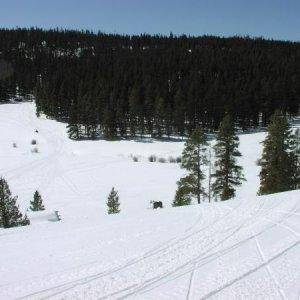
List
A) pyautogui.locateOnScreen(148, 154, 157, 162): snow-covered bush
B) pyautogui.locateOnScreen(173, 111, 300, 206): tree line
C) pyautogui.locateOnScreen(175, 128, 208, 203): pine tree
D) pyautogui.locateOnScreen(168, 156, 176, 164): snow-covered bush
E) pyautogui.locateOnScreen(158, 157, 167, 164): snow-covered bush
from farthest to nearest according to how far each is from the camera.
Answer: pyautogui.locateOnScreen(148, 154, 157, 162): snow-covered bush → pyautogui.locateOnScreen(158, 157, 167, 164): snow-covered bush → pyautogui.locateOnScreen(168, 156, 176, 164): snow-covered bush → pyautogui.locateOnScreen(175, 128, 208, 203): pine tree → pyautogui.locateOnScreen(173, 111, 300, 206): tree line

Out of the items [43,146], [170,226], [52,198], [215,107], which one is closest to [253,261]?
[170,226]

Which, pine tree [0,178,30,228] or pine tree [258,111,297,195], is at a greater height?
pine tree [258,111,297,195]

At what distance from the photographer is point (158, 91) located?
10556 cm

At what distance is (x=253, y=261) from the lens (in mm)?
12805

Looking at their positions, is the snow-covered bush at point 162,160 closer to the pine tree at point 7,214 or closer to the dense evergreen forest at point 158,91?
the dense evergreen forest at point 158,91

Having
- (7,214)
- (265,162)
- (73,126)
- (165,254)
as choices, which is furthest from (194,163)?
(73,126)

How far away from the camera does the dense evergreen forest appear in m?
93.8

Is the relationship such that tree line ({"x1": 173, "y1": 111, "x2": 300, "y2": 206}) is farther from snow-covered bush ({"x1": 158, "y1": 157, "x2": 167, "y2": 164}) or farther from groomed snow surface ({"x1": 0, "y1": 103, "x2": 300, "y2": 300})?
snow-covered bush ({"x1": 158, "y1": 157, "x2": 167, "y2": 164})

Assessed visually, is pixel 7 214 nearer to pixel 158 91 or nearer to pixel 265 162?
pixel 265 162

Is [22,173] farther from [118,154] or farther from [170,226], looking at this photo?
[170,226]

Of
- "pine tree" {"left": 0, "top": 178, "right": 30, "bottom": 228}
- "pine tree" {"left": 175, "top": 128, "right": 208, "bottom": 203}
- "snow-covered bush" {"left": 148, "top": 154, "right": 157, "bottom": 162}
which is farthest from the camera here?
"snow-covered bush" {"left": 148, "top": 154, "right": 157, "bottom": 162}

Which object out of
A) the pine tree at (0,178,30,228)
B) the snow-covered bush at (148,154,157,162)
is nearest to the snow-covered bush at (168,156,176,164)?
the snow-covered bush at (148,154,157,162)

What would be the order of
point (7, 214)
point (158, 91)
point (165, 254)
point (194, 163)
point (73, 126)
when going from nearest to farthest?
1. point (165, 254)
2. point (7, 214)
3. point (194, 163)
4. point (73, 126)
5. point (158, 91)

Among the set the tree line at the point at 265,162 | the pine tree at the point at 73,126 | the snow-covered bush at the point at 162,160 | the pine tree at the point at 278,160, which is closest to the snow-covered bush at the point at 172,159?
the snow-covered bush at the point at 162,160
